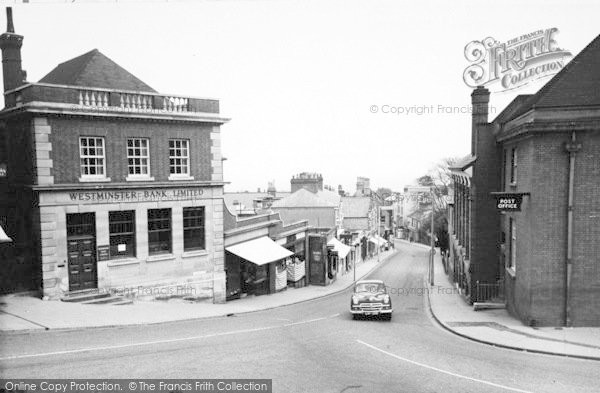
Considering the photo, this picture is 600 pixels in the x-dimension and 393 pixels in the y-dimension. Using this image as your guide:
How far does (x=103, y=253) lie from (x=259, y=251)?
810 cm

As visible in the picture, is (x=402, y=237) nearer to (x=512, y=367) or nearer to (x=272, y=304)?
(x=272, y=304)

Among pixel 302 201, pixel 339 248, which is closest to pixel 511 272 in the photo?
pixel 339 248

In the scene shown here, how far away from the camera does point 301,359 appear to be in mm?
12086

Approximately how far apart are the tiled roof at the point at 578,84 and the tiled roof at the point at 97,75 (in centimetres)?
1774

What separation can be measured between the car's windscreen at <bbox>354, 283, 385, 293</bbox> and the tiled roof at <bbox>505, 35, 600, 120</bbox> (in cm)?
921

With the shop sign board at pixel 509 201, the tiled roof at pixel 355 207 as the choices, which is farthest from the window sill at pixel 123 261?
the tiled roof at pixel 355 207

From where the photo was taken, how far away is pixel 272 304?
82.3ft

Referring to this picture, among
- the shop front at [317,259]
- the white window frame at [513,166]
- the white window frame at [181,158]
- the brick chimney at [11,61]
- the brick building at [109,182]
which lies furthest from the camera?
the shop front at [317,259]

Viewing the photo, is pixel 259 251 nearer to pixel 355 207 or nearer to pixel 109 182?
pixel 109 182

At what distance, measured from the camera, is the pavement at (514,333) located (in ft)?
45.4

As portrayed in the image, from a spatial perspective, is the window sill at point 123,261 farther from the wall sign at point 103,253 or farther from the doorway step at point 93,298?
the doorway step at point 93,298

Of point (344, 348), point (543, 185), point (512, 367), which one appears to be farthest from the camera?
point (543, 185)

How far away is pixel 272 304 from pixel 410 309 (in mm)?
6965

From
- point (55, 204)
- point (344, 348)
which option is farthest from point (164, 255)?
point (344, 348)
